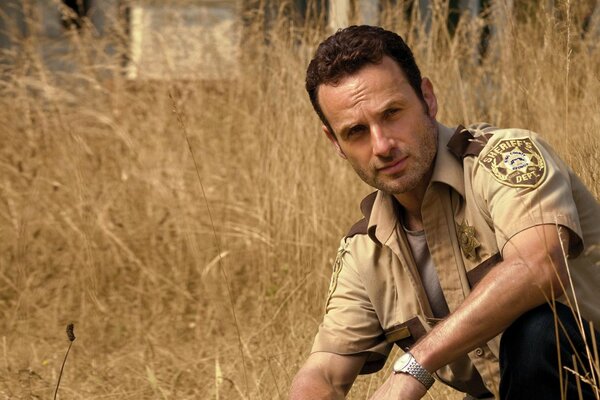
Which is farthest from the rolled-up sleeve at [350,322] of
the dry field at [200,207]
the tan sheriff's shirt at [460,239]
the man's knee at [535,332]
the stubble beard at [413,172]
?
the dry field at [200,207]

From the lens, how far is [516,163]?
95.6 inches

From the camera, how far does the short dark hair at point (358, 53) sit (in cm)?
269

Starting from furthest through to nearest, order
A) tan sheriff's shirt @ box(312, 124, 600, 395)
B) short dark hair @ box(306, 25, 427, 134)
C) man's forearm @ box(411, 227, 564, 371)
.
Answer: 1. short dark hair @ box(306, 25, 427, 134)
2. tan sheriff's shirt @ box(312, 124, 600, 395)
3. man's forearm @ box(411, 227, 564, 371)

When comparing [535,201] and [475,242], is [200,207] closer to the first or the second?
[475,242]

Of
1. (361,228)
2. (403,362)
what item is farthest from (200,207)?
(403,362)

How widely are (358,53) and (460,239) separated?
51cm

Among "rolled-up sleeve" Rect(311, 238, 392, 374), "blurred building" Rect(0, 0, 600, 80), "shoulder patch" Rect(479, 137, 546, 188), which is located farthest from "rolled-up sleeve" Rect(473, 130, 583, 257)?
"blurred building" Rect(0, 0, 600, 80)

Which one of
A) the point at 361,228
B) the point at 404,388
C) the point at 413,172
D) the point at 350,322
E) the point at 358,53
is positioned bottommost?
the point at 350,322

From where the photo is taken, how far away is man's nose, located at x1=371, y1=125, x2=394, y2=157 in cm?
259

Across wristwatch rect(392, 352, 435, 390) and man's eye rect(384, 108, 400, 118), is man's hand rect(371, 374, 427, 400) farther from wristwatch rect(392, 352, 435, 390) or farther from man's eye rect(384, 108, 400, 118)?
man's eye rect(384, 108, 400, 118)

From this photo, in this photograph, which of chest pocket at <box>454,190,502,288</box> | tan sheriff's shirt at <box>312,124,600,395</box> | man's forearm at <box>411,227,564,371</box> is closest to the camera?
man's forearm at <box>411,227,564,371</box>

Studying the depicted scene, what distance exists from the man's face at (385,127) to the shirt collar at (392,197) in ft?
0.08

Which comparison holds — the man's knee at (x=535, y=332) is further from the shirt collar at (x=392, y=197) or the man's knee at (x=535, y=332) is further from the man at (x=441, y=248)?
the shirt collar at (x=392, y=197)

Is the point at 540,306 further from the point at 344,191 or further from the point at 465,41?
the point at 465,41
